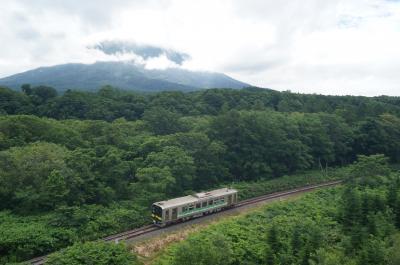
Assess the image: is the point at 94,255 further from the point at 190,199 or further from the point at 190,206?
the point at 190,199

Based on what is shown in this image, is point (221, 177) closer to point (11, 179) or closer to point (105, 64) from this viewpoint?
point (11, 179)

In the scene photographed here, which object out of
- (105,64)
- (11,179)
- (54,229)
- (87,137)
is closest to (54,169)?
(11,179)

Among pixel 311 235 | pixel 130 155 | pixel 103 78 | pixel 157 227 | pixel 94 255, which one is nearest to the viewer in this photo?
pixel 94 255

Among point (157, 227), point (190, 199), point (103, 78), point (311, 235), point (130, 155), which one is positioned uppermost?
point (103, 78)

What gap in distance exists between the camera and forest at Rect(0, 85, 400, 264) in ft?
68.1

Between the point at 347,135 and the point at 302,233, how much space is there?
27161mm

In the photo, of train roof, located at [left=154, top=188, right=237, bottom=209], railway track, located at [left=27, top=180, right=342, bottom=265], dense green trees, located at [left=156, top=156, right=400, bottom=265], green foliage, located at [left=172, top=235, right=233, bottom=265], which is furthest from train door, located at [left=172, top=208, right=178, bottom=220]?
green foliage, located at [left=172, top=235, right=233, bottom=265]

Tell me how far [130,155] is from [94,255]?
47.9ft

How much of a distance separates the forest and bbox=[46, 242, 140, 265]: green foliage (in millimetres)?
3757

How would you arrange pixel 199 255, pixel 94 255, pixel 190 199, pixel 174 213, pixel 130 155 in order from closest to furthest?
1. pixel 199 255
2. pixel 94 255
3. pixel 174 213
4. pixel 190 199
5. pixel 130 155

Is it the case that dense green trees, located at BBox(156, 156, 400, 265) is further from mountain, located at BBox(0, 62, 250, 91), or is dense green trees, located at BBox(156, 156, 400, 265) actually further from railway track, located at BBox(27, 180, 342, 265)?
mountain, located at BBox(0, 62, 250, 91)

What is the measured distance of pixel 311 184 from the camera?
33719 millimetres

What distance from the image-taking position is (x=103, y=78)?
121 m

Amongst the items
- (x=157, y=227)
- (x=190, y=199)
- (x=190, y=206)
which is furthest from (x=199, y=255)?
(x=190, y=199)
